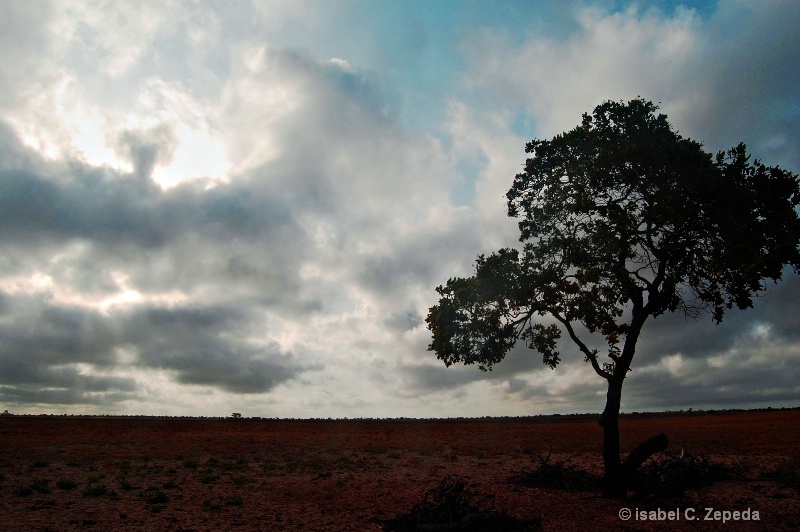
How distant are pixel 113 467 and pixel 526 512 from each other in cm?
2410

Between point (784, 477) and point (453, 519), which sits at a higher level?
point (453, 519)

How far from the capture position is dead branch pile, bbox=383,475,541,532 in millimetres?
11930

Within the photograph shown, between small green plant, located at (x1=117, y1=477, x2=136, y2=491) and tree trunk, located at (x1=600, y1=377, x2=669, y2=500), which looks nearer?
tree trunk, located at (x1=600, y1=377, x2=669, y2=500)

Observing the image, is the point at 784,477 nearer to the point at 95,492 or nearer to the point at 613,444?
the point at 613,444

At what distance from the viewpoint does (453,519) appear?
12672mm

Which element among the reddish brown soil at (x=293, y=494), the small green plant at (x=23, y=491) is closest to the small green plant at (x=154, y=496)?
the reddish brown soil at (x=293, y=494)

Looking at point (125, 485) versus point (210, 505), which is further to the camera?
point (125, 485)

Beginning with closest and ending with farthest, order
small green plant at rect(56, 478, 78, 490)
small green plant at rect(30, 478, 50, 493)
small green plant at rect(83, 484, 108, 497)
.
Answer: small green plant at rect(83, 484, 108, 497), small green plant at rect(30, 478, 50, 493), small green plant at rect(56, 478, 78, 490)

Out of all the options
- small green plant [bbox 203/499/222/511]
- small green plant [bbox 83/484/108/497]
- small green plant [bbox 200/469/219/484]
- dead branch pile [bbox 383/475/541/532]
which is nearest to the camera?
dead branch pile [bbox 383/475/541/532]

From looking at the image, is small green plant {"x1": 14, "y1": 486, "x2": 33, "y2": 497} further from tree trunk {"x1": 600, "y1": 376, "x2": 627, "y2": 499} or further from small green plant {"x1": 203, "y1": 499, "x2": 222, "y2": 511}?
tree trunk {"x1": 600, "y1": 376, "x2": 627, "y2": 499}

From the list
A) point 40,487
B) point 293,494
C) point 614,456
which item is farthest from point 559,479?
point 40,487

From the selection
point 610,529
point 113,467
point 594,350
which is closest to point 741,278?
point 594,350

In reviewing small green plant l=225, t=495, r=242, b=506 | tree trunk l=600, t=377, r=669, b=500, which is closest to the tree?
tree trunk l=600, t=377, r=669, b=500

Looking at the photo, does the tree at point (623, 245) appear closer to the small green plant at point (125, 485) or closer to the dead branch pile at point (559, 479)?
the dead branch pile at point (559, 479)
